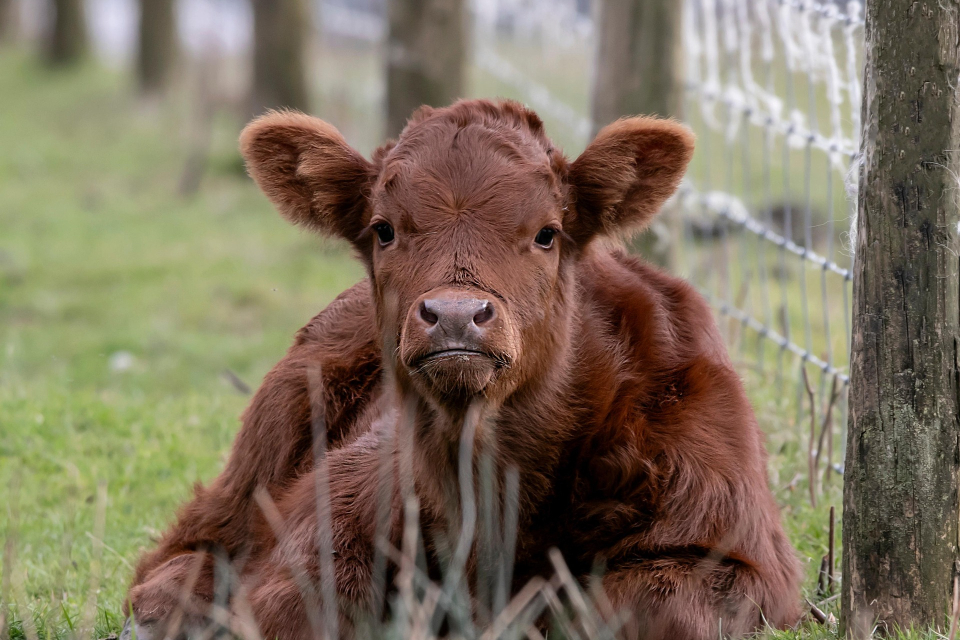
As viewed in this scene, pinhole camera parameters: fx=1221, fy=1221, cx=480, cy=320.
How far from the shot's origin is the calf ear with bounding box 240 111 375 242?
14.1 ft

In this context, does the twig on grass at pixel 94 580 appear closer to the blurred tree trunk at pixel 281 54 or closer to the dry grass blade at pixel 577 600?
the dry grass blade at pixel 577 600

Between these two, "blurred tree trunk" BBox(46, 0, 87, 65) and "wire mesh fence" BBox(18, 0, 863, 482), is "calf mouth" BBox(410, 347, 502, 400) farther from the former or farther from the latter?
"blurred tree trunk" BBox(46, 0, 87, 65)

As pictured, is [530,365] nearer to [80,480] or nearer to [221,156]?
[80,480]

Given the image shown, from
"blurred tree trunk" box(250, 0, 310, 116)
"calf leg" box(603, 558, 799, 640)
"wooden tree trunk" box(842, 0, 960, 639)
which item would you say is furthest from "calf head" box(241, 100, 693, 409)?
"blurred tree trunk" box(250, 0, 310, 116)

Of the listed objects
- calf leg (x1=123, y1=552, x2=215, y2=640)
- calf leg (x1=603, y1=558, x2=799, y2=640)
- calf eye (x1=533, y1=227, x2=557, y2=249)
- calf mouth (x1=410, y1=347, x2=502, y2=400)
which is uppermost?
calf eye (x1=533, y1=227, x2=557, y2=249)

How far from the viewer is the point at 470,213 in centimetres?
383

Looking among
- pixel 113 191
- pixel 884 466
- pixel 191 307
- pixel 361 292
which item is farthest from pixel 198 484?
pixel 113 191

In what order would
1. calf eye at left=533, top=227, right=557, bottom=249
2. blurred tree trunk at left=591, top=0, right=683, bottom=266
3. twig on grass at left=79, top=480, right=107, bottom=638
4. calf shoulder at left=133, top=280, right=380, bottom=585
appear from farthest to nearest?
blurred tree trunk at left=591, top=0, right=683, bottom=266 → calf shoulder at left=133, top=280, right=380, bottom=585 → calf eye at left=533, top=227, right=557, bottom=249 → twig on grass at left=79, top=480, right=107, bottom=638

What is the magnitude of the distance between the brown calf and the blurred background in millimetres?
482

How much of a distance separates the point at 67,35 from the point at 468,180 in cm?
2422

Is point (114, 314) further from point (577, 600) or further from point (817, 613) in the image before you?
point (577, 600)

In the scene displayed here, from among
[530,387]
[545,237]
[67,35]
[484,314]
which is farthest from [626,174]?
[67,35]

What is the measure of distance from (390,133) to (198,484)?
19.9ft

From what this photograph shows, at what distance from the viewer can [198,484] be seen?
4.92 metres
